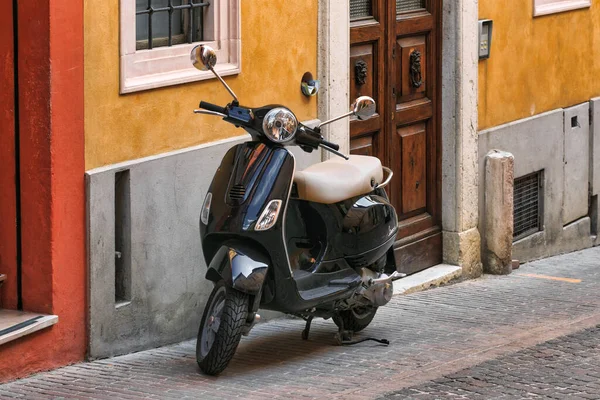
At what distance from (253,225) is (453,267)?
12.2 ft

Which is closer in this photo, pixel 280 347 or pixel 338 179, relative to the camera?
pixel 338 179

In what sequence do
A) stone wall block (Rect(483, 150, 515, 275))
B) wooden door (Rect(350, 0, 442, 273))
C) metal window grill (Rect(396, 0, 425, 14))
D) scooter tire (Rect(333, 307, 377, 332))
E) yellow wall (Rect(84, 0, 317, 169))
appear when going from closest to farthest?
yellow wall (Rect(84, 0, 317, 169))
scooter tire (Rect(333, 307, 377, 332))
wooden door (Rect(350, 0, 442, 273))
metal window grill (Rect(396, 0, 425, 14))
stone wall block (Rect(483, 150, 515, 275))

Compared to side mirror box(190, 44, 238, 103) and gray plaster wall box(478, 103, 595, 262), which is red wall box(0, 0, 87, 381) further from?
gray plaster wall box(478, 103, 595, 262)

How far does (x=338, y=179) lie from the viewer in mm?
7879

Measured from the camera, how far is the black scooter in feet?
24.2

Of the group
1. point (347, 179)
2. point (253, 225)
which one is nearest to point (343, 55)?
point (347, 179)

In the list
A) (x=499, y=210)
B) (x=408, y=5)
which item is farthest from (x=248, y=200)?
(x=499, y=210)

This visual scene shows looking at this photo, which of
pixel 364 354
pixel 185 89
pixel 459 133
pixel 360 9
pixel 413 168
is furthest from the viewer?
pixel 459 133

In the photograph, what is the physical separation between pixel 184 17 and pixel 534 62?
4.15 meters

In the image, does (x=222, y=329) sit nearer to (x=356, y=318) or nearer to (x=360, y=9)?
(x=356, y=318)

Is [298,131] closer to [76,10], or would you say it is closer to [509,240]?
[76,10]

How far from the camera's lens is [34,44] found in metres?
7.35

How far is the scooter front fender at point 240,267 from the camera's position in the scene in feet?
23.9

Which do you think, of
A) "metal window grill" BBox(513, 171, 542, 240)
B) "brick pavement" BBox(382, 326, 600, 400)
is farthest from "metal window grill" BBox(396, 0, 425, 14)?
"brick pavement" BBox(382, 326, 600, 400)
